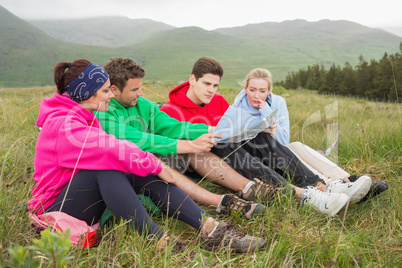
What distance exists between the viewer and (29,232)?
1.80 metres

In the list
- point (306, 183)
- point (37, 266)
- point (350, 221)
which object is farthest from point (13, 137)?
point (350, 221)

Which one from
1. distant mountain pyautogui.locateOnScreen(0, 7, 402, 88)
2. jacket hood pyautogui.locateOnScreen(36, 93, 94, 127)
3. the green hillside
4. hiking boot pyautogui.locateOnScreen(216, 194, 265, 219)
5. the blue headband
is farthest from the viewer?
distant mountain pyautogui.locateOnScreen(0, 7, 402, 88)

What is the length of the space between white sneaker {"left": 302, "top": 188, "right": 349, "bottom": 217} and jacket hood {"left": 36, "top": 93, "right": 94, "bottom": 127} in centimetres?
195

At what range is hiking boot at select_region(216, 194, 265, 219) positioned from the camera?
2.38 metres

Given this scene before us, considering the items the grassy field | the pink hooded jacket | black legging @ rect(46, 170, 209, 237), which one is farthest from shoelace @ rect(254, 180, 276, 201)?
the pink hooded jacket

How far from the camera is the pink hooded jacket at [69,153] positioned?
6.31ft

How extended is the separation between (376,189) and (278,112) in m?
1.63

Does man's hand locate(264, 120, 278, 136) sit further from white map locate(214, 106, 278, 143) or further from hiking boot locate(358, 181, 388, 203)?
hiking boot locate(358, 181, 388, 203)

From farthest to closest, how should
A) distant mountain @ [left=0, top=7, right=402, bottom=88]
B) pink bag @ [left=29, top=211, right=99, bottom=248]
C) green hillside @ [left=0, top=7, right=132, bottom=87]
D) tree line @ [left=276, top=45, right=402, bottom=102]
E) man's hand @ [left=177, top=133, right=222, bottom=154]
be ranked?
distant mountain @ [left=0, top=7, right=402, bottom=88]
green hillside @ [left=0, top=7, right=132, bottom=87]
tree line @ [left=276, top=45, right=402, bottom=102]
man's hand @ [left=177, top=133, right=222, bottom=154]
pink bag @ [left=29, top=211, right=99, bottom=248]

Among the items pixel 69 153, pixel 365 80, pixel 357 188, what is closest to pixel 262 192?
pixel 357 188

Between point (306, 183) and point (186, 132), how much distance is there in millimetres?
1330

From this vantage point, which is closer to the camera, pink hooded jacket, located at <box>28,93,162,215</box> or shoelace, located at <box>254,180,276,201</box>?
pink hooded jacket, located at <box>28,93,162,215</box>

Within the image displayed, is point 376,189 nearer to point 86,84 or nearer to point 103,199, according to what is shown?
point 103,199

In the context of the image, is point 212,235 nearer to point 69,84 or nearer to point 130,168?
point 130,168
